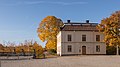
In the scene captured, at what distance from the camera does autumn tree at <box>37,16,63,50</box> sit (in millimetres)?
62584

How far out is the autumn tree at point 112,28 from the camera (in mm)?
52312

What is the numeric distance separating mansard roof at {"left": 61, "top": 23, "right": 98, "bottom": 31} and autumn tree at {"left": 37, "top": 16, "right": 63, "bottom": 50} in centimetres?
531

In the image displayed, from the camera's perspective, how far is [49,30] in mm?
62969

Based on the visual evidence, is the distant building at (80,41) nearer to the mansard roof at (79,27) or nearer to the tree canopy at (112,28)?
the mansard roof at (79,27)

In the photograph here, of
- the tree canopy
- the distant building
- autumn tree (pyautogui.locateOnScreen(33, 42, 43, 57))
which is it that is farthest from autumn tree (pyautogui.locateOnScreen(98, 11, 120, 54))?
autumn tree (pyautogui.locateOnScreen(33, 42, 43, 57))

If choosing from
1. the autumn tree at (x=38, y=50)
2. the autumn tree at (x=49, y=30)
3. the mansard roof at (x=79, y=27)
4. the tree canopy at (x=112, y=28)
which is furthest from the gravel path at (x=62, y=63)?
the autumn tree at (x=49, y=30)

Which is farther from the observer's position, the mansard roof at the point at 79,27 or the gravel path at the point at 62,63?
the mansard roof at the point at 79,27

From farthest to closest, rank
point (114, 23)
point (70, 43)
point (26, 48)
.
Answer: point (26, 48), point (70, 43), point (114, 23)

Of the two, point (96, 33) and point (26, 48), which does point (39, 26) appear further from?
point (96, 33)

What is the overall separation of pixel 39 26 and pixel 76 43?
12.4 meters

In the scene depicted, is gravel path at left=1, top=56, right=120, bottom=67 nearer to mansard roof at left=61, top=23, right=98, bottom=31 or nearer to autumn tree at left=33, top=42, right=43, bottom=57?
autumn tree at left=33, top=42, right=43, bottom=57

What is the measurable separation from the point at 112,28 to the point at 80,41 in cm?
790

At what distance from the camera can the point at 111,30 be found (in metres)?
53.2

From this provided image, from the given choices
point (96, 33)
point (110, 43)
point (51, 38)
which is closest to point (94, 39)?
point (96, 33)
